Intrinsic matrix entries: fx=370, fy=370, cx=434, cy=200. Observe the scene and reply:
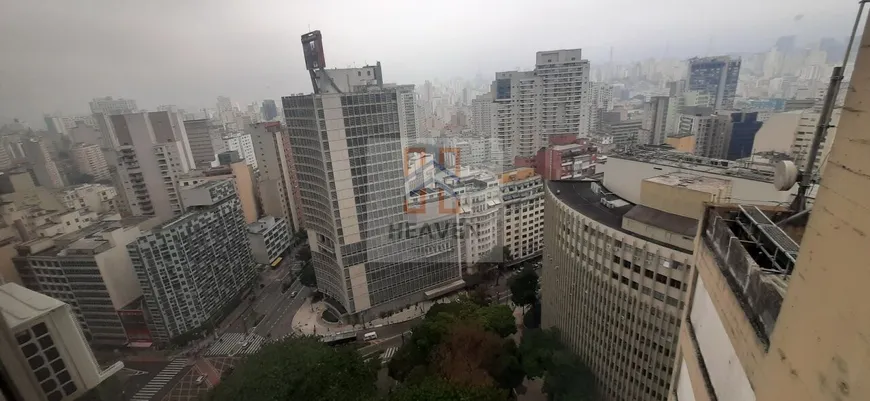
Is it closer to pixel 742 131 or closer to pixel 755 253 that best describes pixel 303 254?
pixel 755 253

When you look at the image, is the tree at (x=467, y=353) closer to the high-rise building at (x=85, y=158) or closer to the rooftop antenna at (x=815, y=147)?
the rooftop antenna at (x=815, y=147)

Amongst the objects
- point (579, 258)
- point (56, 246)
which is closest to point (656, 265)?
point (579, 258)

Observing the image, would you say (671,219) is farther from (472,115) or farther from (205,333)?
(472,115)

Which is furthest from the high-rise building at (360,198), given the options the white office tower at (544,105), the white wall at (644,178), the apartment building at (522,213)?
the white office tower at (544,105)

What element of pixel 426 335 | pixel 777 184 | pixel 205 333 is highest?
pixel 777 184

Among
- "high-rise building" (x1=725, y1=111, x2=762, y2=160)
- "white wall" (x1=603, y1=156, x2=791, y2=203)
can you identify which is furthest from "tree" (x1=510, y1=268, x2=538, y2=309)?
"high-rise building" (x1=725, y1=111, x2=762, y2=160)
